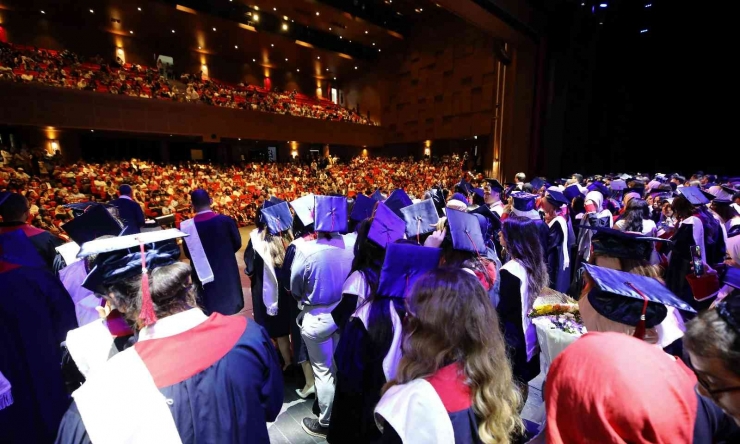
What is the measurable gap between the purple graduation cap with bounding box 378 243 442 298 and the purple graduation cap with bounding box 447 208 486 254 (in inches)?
18.6

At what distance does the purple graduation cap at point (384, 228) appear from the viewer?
206 cm

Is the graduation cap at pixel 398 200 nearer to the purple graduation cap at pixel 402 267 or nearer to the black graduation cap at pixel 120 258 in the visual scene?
the purple graduation cap at pixel 402 267

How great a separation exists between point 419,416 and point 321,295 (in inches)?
64.5

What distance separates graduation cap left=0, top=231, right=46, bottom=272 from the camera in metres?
2.01

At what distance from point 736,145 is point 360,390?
64.7ft

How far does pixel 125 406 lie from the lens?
1026 mm

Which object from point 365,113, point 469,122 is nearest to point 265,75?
point 365,113

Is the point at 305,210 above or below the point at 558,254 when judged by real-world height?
above

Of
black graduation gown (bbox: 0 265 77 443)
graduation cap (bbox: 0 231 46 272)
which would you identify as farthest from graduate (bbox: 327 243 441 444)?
graduation cap (bbox: 0 231 46 272)

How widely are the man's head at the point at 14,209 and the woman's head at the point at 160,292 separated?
224 centimetres

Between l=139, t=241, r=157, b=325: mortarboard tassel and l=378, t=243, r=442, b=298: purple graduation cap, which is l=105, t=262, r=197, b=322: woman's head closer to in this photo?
l=139, t=241, r=157, b=325: mortarboard tassel

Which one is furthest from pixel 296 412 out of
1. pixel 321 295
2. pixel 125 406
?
pixel 125 406

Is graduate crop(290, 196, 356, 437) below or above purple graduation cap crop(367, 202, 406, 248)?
below

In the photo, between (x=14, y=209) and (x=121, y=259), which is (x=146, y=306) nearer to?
(x=121, y=259)
